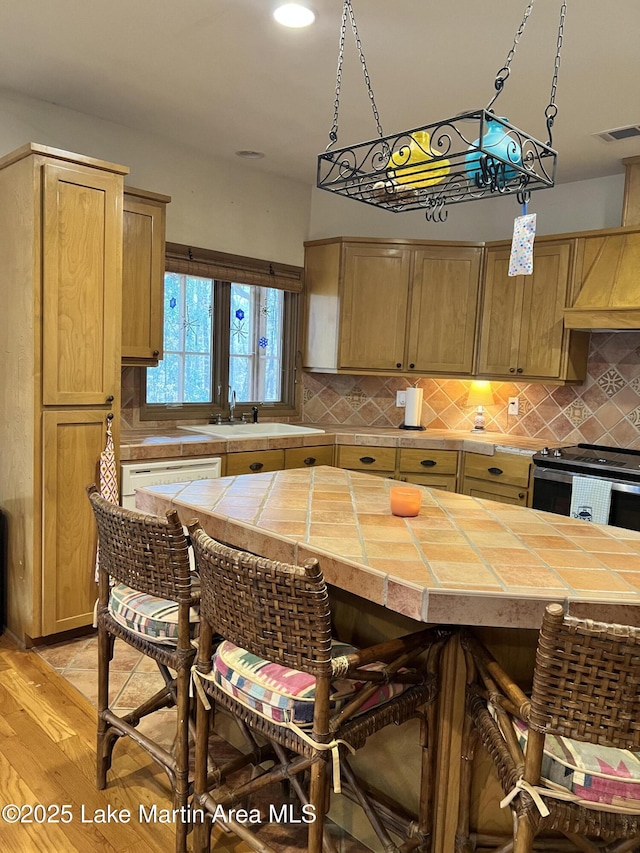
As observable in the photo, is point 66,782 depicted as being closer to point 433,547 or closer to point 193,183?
point 433,547

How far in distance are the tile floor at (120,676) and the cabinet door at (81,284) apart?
3.87ft

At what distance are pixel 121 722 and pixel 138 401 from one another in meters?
2.33

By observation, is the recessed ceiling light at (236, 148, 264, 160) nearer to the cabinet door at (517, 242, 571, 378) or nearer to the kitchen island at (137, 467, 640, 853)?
the cabinet door at (517, 242, 571, 378)

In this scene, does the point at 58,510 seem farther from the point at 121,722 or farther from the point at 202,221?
the point at 202,221

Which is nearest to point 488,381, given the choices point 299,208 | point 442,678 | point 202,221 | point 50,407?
point 299,208

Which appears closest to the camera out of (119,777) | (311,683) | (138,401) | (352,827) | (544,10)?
(311,683)

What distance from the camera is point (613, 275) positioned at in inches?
152

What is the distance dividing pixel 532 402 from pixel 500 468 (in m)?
0.73

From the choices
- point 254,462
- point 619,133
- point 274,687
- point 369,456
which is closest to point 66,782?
point 274,687

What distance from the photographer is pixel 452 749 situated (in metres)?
1.67

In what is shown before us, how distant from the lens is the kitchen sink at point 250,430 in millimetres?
3953

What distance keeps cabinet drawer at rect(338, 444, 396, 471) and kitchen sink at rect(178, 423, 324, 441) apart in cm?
22

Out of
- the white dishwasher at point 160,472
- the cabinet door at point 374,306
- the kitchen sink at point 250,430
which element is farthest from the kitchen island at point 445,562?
the cabinet door at point 374,306

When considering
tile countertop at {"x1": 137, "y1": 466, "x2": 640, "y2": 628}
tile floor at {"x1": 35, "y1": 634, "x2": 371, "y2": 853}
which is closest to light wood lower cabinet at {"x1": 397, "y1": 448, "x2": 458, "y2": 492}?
tile countertop at {"x1": 137, "y1": 466, "x2": 640, "y2": 628}
